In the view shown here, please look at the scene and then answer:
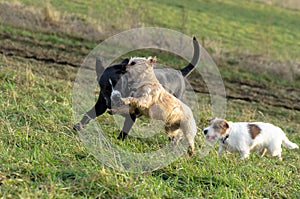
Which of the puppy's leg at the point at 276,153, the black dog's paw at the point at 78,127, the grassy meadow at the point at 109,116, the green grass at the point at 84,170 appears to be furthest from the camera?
the puppy's leg at the point at 276,153

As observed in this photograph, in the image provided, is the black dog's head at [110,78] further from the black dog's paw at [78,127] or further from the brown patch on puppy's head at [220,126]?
the brown patch on puppy's head at [220,126]

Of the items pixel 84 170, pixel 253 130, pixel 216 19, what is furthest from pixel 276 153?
pixel 216 19

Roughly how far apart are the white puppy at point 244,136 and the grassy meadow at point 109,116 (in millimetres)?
169

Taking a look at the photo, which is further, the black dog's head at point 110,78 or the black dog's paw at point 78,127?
the black dog's paw at point 78,127

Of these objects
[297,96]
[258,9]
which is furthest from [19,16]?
[258,9]

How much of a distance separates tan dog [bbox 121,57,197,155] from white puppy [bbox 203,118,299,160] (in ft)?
3.29

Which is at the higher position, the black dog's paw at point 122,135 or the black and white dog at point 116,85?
the black and white dog at point 116,85

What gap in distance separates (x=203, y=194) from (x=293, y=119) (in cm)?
754

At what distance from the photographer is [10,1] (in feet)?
60.0

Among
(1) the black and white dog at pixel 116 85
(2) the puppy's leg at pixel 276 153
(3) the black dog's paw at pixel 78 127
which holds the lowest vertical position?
(2) the puppy's leg at pixel 276 153

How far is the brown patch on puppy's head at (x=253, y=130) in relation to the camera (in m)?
7.98

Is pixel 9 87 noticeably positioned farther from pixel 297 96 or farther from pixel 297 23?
pixel 297 23

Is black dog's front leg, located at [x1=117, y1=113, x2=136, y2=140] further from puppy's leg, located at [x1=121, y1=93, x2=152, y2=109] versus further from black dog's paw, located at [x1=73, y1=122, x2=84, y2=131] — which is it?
puppy's leg, located at [x1=121, y1=93, x2=152, y2=109]

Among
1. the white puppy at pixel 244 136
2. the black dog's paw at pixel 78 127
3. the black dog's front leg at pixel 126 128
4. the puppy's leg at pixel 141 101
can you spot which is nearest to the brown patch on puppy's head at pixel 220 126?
the white puppy at pixel 244 136
